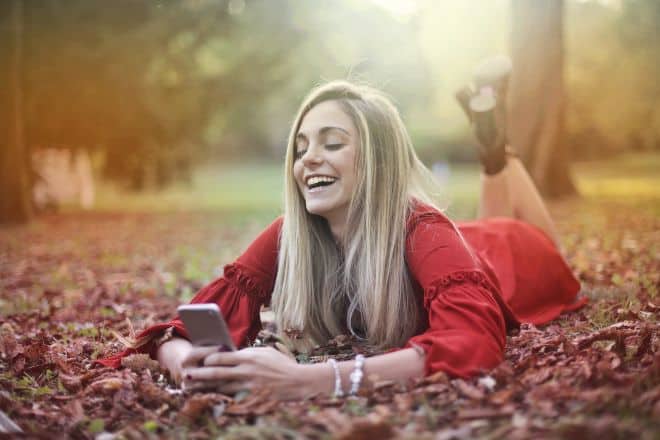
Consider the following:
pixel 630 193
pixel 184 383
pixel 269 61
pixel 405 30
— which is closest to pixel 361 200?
pixel 184 383

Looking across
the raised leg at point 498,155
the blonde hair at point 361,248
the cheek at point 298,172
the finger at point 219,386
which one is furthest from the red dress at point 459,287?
the finger at point 219,386

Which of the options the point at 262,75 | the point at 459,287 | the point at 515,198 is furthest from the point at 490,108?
the point at 262,75

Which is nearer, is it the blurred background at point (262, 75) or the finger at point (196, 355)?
the finger at point (196, 355)

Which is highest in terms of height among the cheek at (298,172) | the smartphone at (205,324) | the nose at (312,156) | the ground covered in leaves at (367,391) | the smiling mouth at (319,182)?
the nose at (312,156)

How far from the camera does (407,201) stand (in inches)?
127

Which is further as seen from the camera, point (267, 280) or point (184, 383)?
point (267, 280)

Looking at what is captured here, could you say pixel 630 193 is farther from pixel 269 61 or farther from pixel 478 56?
pixel 269 61

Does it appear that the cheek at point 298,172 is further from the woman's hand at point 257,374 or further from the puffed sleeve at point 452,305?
the woman's hand at point 257,374

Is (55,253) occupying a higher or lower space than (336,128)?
lower

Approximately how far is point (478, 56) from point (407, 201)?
54.5 feet

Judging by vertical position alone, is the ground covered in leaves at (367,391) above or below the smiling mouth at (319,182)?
below

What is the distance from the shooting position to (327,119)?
3252 millimetres

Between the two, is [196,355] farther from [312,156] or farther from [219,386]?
[312,156]

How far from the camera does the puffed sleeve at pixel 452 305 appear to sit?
8.53ft
